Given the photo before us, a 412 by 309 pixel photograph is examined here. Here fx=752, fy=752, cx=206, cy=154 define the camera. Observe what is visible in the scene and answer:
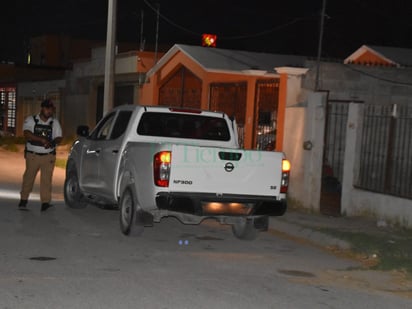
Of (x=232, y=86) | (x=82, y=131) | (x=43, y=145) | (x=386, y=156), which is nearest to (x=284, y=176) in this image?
(x=82, y=131)

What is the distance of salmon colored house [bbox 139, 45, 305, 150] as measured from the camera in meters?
18.1

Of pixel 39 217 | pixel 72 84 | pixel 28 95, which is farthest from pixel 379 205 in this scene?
pixel 28 95

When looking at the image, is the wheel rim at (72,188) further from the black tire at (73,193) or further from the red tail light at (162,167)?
the red tail light at (162,167)

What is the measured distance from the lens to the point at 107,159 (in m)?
11.6

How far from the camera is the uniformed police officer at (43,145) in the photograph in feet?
40.8

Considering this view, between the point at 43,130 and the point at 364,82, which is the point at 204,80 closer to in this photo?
the point at 364,82

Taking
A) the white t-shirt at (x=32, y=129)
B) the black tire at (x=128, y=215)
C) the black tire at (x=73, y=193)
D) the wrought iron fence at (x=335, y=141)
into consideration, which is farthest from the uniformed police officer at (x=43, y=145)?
the wrought iron fence at (x=335, y=141)

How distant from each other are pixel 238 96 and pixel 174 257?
11.1 m

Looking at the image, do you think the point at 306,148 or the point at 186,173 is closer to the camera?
the point at 186,173

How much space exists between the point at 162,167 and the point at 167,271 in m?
1.86

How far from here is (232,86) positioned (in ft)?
66.1

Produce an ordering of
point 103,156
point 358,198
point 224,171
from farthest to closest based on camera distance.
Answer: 1. point 358,198
2. point 103,156
3. point 224,171

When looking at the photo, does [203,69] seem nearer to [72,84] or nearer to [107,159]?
[107,159]

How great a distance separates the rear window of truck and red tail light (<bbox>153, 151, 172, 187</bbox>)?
5.48 feet
